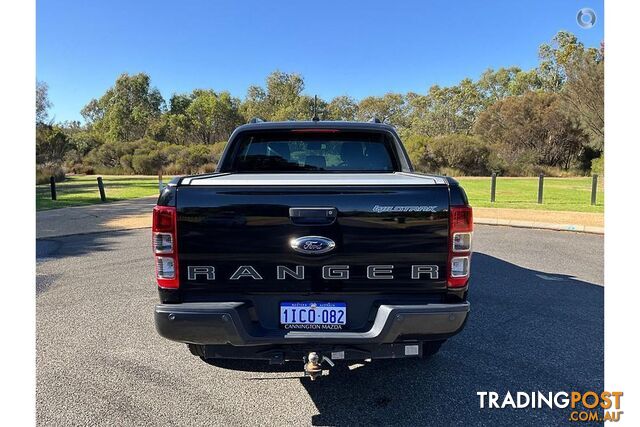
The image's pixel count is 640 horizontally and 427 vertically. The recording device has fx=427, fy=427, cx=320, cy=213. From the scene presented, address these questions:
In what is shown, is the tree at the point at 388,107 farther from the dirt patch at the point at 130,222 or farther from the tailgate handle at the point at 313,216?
the tailgate handle at the point at 313,216

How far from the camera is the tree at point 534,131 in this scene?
38.0 m

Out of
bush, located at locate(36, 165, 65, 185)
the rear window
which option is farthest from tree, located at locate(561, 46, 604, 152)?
bush, located at locate(36, 165, 65, 185)

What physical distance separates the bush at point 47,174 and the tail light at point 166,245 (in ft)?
87.9

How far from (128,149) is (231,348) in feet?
153

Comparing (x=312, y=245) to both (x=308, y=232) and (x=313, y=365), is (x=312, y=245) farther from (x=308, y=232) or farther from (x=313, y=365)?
(x=313, y=365)

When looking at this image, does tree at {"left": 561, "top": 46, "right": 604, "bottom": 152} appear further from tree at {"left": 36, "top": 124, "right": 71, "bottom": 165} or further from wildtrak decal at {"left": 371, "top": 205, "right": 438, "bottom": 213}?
tree at {"left": 36, "top": 124, "right": 71, "bottom": 165}

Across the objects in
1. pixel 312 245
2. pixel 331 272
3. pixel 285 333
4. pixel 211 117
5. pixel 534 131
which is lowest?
pixel 285 333

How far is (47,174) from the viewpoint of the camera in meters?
27.1

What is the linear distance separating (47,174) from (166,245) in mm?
29605

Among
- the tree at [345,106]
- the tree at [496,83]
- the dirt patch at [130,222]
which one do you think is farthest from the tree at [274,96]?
the dirt patch at [130,222]

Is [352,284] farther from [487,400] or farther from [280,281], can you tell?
[487,400]

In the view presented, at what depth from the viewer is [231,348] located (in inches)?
104

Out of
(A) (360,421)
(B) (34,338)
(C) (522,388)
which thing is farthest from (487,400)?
(B) (34,338)

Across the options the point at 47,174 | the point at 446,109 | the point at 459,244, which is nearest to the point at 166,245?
the point at 459,244
